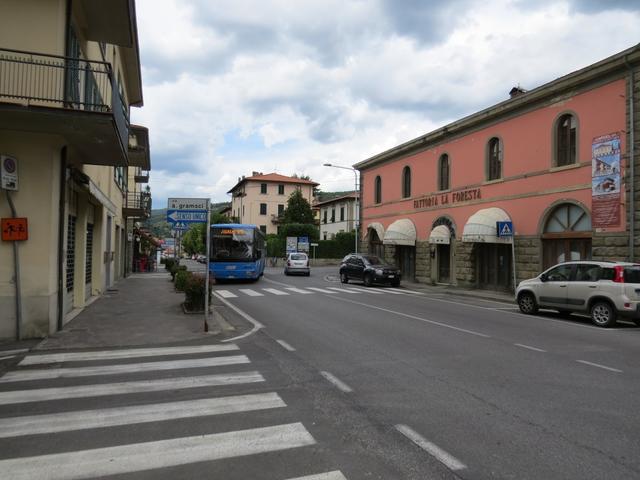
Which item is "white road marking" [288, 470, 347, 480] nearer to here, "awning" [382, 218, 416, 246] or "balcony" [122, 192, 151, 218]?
"balcony" [122, 192, 151, 218]

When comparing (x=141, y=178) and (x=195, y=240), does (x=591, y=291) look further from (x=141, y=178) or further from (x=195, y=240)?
(x=195, y=240)

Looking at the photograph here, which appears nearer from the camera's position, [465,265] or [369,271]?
[465,265]

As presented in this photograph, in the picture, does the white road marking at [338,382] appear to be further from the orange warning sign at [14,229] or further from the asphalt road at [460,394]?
the orange warning sign at [14,229]

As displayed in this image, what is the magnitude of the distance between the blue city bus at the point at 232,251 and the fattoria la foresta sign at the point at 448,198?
32.4ft

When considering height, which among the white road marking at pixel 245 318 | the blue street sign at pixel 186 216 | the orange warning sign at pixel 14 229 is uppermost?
the blue street sign at pixel 186 216

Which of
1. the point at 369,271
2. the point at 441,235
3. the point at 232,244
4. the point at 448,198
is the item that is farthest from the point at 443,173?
the point at 232,244

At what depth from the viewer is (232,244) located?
24906mm

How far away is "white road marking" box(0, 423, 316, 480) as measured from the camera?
3.79m

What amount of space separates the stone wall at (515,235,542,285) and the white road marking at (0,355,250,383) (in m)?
15.5

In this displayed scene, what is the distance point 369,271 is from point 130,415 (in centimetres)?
2112

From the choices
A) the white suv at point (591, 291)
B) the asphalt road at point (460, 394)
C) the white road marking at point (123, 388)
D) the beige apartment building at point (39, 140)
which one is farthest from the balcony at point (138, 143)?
the white road marking at point (123, 388)

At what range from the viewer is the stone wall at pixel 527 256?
19688mm

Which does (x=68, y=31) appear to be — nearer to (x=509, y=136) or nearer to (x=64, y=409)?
(x=64, y=409)

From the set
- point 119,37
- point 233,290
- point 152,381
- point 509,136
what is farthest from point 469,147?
point 152,381
